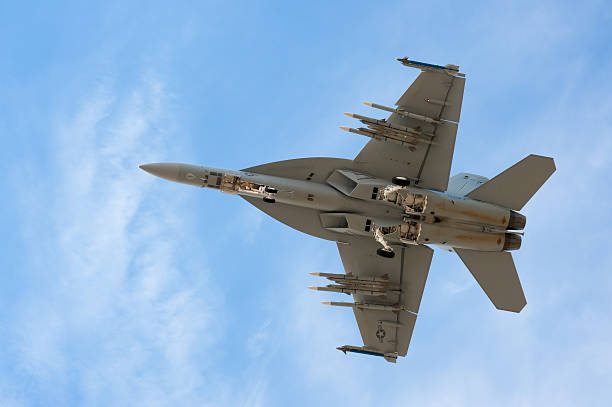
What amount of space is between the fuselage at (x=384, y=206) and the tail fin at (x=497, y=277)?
1.13 metres

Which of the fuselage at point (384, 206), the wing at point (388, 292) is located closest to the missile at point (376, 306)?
the wing at point (388, 292)

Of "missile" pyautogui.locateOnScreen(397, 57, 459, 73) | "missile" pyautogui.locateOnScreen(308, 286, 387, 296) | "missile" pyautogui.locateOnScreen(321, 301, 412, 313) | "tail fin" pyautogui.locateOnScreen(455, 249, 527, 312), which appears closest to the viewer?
"missile" pyautogui.locateOnScreen(397, 57, 459, 73)

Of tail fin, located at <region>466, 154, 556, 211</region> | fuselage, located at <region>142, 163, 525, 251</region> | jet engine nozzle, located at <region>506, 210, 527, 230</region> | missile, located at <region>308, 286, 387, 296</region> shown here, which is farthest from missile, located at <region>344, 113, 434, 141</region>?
missile, located at <region>308, 286, 387, 296</region>

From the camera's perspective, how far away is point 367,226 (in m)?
30.1

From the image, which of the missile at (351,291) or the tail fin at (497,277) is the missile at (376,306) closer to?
the missile at (351,291)

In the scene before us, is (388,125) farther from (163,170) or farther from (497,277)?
(163,170)

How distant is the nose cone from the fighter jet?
0.15ft

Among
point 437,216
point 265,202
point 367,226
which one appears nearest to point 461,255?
point 437,216

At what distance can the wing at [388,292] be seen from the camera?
106ft

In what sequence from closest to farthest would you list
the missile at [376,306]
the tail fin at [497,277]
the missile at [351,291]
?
1. the tail fin at [497,277]
2. the missile at [351,291]
3. the missile at [376,306]

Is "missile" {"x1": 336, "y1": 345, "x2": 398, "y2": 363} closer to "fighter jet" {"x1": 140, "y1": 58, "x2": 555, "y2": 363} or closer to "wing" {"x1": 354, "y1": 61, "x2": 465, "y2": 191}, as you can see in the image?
"fighter jet" {"x1": 140, "y1": 58, "x2": 555, "y2": 363}

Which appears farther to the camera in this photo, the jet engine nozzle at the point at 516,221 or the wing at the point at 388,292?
the wing at the point at 388,292

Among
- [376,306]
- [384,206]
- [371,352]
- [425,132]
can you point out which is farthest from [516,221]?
[371,352]

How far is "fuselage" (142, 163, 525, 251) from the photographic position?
1156 inches
